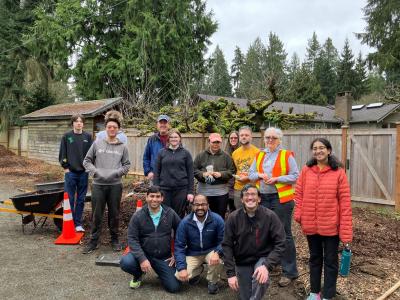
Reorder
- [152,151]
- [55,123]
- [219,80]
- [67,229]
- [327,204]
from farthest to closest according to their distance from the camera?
1. [219,80]
2. [55,123]
3. [67,229]
4. [152,151]
5. [327,204]

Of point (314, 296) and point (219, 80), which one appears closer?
point (314, 296)

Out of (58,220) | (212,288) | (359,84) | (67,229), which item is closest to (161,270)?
(212,288)

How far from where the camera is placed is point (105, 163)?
19.0ft

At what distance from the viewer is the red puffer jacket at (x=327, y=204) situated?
3709 millimetres

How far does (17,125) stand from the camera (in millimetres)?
24125

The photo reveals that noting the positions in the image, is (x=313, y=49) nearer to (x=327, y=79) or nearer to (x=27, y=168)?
(x=327, y=79)

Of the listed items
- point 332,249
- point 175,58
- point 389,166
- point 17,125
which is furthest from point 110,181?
point 17,125

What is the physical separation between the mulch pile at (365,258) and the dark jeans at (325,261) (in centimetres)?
33

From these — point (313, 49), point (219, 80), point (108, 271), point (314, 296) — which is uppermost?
point (313, 49)

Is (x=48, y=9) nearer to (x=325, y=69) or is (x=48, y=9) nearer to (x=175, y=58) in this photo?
(x=175, y=58)

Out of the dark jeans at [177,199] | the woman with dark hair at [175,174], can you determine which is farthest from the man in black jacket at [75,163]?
the dark jeans at [177,199]

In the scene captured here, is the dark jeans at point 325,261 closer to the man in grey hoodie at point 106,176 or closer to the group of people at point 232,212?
the group of people at point 232,212

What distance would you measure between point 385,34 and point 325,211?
20.1 meters

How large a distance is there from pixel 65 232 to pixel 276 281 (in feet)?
12.0
